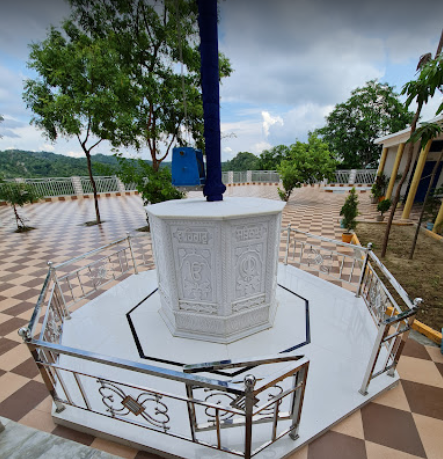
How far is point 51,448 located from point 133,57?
7731mm

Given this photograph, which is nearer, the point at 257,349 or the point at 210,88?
the point at 210,88

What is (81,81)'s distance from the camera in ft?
19.9

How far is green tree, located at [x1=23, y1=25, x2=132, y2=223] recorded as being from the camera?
5566 mm

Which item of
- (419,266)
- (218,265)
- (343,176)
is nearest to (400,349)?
(218,265)

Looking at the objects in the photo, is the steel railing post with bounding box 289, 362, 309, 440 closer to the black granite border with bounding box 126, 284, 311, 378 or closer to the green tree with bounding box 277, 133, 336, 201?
the black granite border with bounding box 126, 284, 311, 378

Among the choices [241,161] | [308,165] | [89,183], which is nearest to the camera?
[308,165]

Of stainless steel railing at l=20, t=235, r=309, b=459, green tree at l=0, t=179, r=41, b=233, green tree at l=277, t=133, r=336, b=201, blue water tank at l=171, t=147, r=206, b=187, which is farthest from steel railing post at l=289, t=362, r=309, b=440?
green tree at l=277, t=133, r=336, b=201

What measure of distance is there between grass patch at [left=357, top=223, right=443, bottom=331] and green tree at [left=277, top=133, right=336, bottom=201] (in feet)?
15.6

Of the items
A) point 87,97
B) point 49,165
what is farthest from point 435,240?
point 49,165

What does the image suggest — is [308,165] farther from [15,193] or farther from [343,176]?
[15,193]

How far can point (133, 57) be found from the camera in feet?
19.3

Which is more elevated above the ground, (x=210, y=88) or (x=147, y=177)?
(x=210, y=88)

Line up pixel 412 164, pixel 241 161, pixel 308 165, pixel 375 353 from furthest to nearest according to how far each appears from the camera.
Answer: pixel 241 161, pixel 308 165, pixel 412 164, pixel 375 353

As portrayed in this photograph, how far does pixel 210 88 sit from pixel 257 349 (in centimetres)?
280
